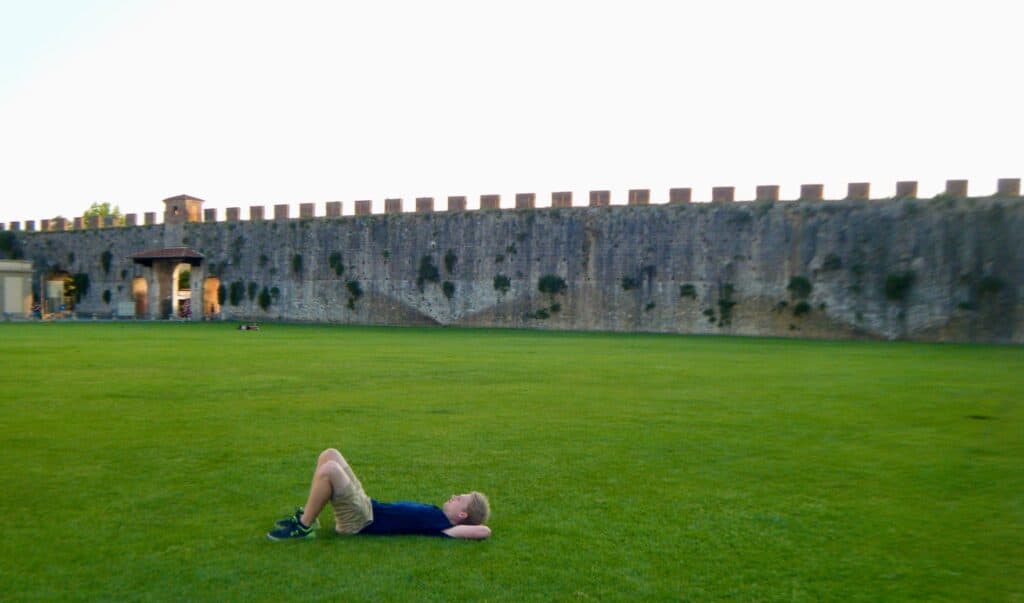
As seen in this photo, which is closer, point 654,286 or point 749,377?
point 749,377

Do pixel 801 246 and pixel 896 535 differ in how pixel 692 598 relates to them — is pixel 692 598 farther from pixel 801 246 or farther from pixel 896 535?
pixel 801 246

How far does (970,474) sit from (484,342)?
1731cm

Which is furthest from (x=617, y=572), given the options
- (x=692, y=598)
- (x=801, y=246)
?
(x=801, y=246)

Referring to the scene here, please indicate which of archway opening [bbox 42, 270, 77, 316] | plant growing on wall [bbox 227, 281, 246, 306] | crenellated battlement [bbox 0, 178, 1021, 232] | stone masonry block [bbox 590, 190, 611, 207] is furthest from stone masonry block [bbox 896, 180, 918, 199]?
archway opening [bbox 42, 270, 77, 316]

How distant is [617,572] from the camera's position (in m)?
4.38

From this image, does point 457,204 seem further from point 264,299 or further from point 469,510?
point 469,510

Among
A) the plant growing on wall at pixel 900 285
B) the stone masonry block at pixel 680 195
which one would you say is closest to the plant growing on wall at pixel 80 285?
the stone masonry block at pixel 680 195

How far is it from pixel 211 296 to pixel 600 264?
2077 centimetres

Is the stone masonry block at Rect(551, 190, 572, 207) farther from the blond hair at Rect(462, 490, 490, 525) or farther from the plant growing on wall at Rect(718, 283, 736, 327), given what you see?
the blond hair at Rect(462, 490, 490, 525)

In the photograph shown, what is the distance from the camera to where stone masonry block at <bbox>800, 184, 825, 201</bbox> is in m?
28.9

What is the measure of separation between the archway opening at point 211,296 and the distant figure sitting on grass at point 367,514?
123 ft

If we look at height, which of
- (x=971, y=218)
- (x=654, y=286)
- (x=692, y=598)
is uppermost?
(x=971, y=218)

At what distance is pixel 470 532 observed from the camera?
16.1ft

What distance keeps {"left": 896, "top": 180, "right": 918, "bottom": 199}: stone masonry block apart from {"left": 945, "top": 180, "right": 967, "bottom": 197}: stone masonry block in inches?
37.6
